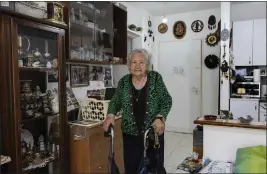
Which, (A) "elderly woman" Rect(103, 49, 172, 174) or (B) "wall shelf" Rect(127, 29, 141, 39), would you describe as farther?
(B) "wall shelf" Rect(127, 29, 141, 39)

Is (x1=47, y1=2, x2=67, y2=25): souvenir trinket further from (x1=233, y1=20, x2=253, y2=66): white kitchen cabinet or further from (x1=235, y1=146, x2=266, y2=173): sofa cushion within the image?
(x1=233, y1=20, x2=253, y2=66): white kitchen cabinet

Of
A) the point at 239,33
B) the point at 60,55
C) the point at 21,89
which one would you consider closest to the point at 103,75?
the point at 60,55

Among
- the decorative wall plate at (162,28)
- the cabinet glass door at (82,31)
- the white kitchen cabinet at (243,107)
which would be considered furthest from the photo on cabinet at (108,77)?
the decorative wall plate at (162,28)

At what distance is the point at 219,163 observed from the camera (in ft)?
4.54

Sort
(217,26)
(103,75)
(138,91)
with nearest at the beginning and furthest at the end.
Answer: (138,91) < (103,75) < (217,26)

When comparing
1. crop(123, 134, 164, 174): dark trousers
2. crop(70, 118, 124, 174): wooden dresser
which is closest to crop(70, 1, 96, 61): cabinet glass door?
crop(70, 118, 124, 174): wooden dresser

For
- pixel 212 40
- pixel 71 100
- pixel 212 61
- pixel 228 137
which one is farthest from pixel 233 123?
pixel 212 40

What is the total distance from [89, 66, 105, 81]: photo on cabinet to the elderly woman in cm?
127

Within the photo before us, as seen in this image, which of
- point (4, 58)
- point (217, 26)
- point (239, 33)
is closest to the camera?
point (4, 58)

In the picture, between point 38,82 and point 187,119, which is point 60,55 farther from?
point 187,119

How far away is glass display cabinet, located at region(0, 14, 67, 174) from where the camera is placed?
1603 mm

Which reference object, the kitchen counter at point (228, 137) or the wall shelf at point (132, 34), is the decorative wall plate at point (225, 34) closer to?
the wall shelf at point (132, 34)

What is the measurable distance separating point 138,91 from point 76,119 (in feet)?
3.64

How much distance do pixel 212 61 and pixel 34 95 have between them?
129 inches
